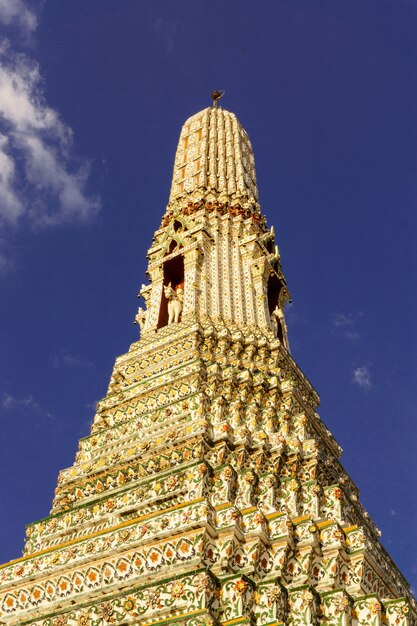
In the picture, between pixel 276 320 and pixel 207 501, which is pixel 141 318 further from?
pixel 207 501

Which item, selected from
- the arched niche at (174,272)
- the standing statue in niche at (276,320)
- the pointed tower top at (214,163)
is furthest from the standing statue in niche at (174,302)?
the pointed tower top at (214,163)

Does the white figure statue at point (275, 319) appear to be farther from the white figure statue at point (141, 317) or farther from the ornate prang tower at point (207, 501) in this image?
the white figure statue at point (141, 317)

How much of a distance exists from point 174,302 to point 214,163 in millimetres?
7819

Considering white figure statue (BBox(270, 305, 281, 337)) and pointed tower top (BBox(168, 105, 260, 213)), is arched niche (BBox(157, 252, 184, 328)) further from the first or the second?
white figure statue (BBox(270, 305, 281, 337))

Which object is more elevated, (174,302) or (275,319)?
(275,319)

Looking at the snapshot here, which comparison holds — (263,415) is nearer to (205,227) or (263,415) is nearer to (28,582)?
(28,582)

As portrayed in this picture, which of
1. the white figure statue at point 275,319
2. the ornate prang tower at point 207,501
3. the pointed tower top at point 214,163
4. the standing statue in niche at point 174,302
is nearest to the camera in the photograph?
the ornate prang tower at point 207,501

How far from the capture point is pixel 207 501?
34.2ft

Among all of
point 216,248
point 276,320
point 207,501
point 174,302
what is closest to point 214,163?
point 216,248

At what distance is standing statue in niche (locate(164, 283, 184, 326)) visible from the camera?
62.7ft

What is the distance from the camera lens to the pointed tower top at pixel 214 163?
24.0 m

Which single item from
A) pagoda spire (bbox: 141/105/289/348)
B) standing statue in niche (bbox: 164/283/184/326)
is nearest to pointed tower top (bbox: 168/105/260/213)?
pagoda spire (bbox: 141/105/289/348)

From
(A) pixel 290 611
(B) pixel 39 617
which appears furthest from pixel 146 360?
(A) pixel 290 611

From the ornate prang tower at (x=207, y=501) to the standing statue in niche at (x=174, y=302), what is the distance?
0.06m
